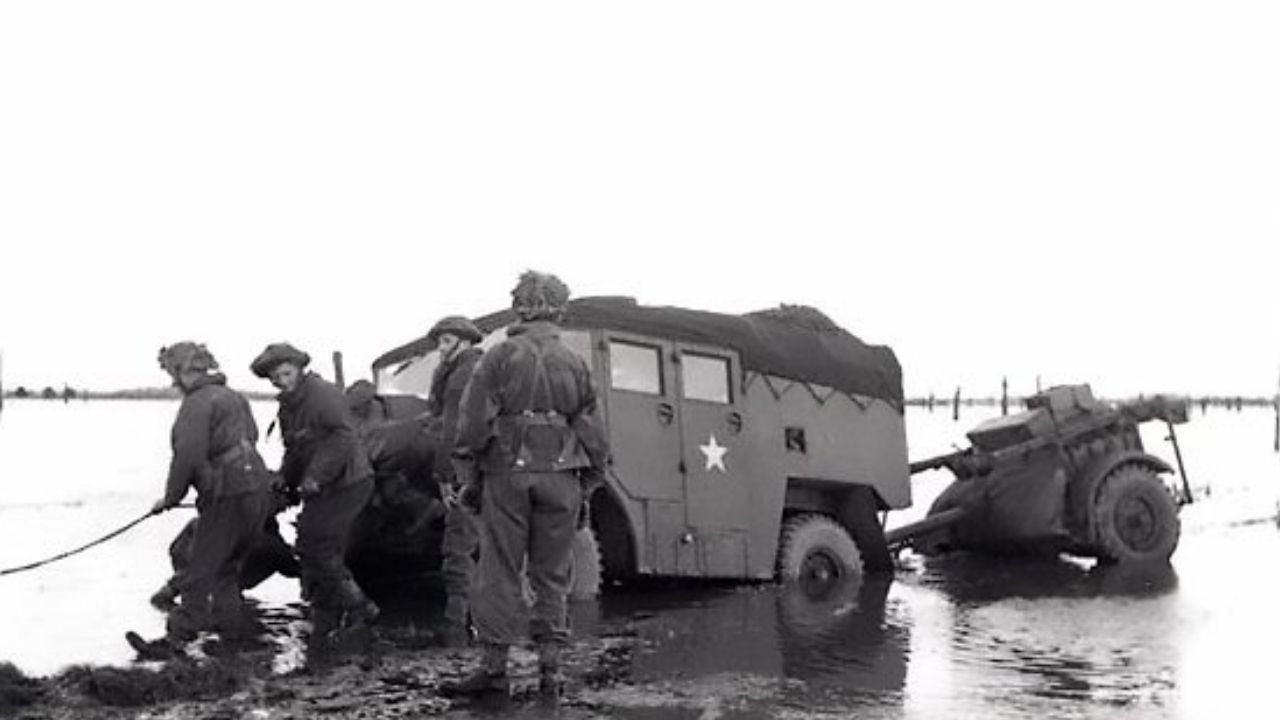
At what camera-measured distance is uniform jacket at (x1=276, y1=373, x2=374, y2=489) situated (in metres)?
8.67

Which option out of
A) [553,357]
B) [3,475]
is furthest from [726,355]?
[3,475]

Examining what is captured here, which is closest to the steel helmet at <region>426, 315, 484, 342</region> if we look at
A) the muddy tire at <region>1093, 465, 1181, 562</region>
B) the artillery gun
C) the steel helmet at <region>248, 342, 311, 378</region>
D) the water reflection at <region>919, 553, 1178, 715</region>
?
the steel helmet at <region>248, 342, 311, 378</region>

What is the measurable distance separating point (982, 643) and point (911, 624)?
0.89 metres

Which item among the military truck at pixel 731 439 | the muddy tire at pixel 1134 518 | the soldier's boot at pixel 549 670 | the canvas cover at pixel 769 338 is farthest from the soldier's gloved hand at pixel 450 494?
the muddy tire at pixel 1134 518

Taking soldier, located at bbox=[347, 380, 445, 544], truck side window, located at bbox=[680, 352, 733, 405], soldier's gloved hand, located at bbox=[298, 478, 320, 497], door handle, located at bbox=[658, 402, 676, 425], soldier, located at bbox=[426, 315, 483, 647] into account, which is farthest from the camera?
truck side window, located at bbox=[680, 352, 733, 405]

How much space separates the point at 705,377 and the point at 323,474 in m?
3.12

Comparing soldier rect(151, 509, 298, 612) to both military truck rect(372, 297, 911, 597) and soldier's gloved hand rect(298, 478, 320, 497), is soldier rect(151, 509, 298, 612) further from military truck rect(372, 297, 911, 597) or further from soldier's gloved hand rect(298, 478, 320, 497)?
military truck rect(372, 297, 911, 597)

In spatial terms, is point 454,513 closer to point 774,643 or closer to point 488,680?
point 774,643

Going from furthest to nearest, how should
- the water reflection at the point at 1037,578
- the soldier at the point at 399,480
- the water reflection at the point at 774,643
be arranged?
the water reflection at the point at 1037,578 < the soldier at the point at 399,480 < the water reflection at the point at 774,643

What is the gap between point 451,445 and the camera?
825 centimetres

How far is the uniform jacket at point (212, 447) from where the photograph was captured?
8.13 m

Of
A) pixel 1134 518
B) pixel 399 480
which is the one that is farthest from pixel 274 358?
pixel 1134 518

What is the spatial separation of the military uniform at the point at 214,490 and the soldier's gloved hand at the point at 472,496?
2.24 meters

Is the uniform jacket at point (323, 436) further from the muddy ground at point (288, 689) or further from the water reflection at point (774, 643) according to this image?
the water reflection at point (774, 643)
